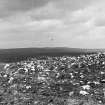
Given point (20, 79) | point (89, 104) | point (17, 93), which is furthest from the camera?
point (20, 79)

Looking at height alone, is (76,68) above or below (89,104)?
above

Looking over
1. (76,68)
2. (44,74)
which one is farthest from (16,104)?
(76,68)

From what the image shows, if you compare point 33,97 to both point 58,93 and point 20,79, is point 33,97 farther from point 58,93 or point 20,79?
point 20,79

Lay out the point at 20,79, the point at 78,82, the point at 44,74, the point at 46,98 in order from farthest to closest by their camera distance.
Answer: the point at 44,74, the point at 20,79, the point at 78,82, the point at 46,98

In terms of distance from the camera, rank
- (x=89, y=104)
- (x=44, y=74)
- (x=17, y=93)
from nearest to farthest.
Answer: (x=89, y=104)
(x=17, y=93)
(x=44, y=74)

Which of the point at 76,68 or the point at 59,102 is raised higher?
the point at 76,68

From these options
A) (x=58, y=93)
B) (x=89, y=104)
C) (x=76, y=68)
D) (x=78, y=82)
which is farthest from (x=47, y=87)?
(x=76, y=68)

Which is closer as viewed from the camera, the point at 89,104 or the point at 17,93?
the point at 89,104

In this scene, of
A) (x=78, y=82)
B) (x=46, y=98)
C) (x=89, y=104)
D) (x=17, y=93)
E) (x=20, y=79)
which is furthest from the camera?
(x=20, y=79)

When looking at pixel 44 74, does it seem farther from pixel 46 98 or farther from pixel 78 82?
pixel 46 98
